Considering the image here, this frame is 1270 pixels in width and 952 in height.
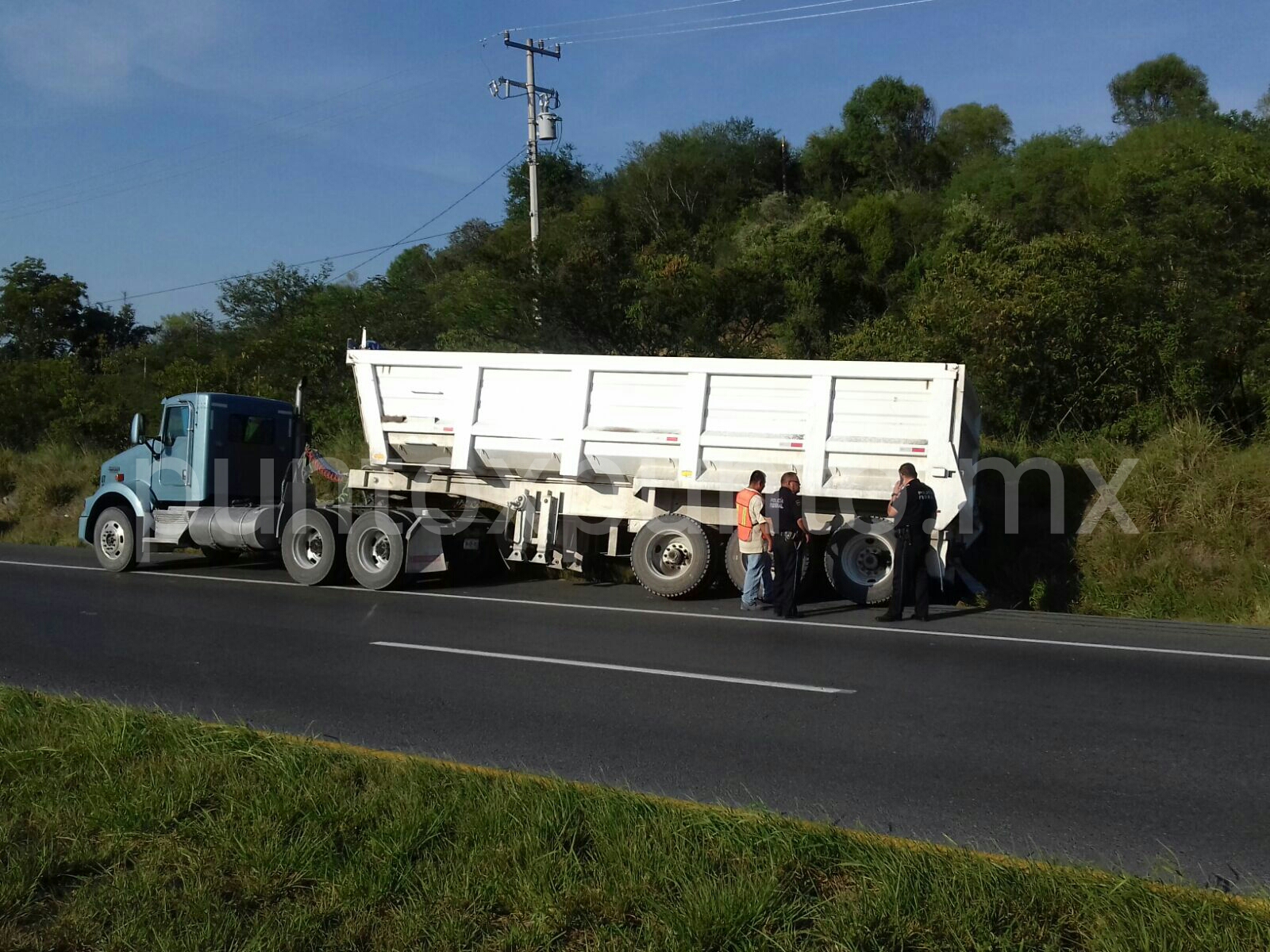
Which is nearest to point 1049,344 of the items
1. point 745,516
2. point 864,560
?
point 864,560

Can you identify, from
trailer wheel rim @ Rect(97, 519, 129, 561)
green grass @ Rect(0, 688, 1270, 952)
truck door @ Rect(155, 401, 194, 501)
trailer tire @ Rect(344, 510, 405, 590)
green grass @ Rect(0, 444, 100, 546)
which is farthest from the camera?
green grass @ Rect(0, 444, 100, 546)

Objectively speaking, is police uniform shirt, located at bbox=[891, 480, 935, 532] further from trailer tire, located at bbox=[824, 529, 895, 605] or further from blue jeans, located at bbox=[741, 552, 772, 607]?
blue jeans, located at bbox=[741, 552, 772, 607]

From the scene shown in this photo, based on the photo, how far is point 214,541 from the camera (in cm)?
1591

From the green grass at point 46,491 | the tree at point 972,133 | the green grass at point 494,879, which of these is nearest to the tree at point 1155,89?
the tree at point 972,133

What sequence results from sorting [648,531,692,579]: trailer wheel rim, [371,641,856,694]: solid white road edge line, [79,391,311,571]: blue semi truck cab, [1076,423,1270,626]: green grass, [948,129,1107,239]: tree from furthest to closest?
[948,129,1107,239]: tree
[79,391,311,571]: blue semi truck cab
[648,531,692,579]: trailer wheel rim
[1076,423,1270,626]: green grass
[371,641,856,694]: solid white road edge line

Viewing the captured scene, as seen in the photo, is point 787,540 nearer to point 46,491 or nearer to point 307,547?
point 307,547

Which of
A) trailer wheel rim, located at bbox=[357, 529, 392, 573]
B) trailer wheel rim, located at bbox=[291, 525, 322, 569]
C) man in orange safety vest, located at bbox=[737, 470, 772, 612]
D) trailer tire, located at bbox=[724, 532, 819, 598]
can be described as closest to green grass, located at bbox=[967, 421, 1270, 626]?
trailer tire, located at bbox=[724, 532, 819, 598]

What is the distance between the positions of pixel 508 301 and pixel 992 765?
20.6 m

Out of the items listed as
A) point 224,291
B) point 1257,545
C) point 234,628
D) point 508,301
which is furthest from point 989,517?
point 224,291

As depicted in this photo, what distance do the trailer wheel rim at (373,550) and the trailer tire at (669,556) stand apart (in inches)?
128

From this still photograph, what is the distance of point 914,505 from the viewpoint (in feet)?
38.7

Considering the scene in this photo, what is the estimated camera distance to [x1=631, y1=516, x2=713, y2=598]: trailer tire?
44.5ft

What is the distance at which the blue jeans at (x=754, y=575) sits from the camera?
12.9m

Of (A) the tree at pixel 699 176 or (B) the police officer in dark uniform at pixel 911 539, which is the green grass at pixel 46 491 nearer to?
(B) the police officer in dark uniform at pixel 911 539
